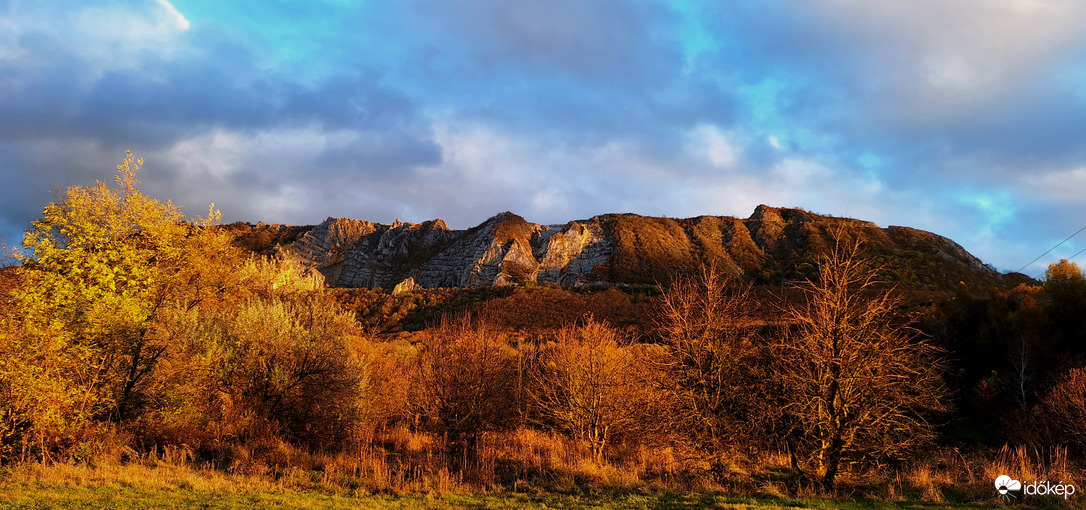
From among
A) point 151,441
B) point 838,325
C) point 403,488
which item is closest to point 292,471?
point 403,488

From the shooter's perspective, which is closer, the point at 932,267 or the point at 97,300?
the point at 97,300

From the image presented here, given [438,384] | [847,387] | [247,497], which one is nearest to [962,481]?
[847,387]

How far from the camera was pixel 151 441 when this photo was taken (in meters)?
17.2

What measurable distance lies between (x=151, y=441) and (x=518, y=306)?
4640 centimetres

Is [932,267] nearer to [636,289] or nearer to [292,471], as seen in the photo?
[636,289]

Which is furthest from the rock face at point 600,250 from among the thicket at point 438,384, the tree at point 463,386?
the tree at point 463,386

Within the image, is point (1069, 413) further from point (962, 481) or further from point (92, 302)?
point (92, 302)

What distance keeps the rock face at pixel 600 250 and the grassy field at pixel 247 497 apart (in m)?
66.8

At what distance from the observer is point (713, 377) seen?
13.3 m

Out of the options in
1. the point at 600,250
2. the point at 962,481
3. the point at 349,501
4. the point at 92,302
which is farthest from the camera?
the point at 600,250

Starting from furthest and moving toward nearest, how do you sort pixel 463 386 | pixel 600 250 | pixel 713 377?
pixel 600 250 → pixel 463 386 → pixel 713 377

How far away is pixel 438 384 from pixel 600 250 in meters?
79.6

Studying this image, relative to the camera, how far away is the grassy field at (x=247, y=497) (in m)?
10.5

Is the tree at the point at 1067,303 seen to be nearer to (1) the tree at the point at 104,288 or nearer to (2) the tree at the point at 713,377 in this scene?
(2) the tree at the point at 713,377
